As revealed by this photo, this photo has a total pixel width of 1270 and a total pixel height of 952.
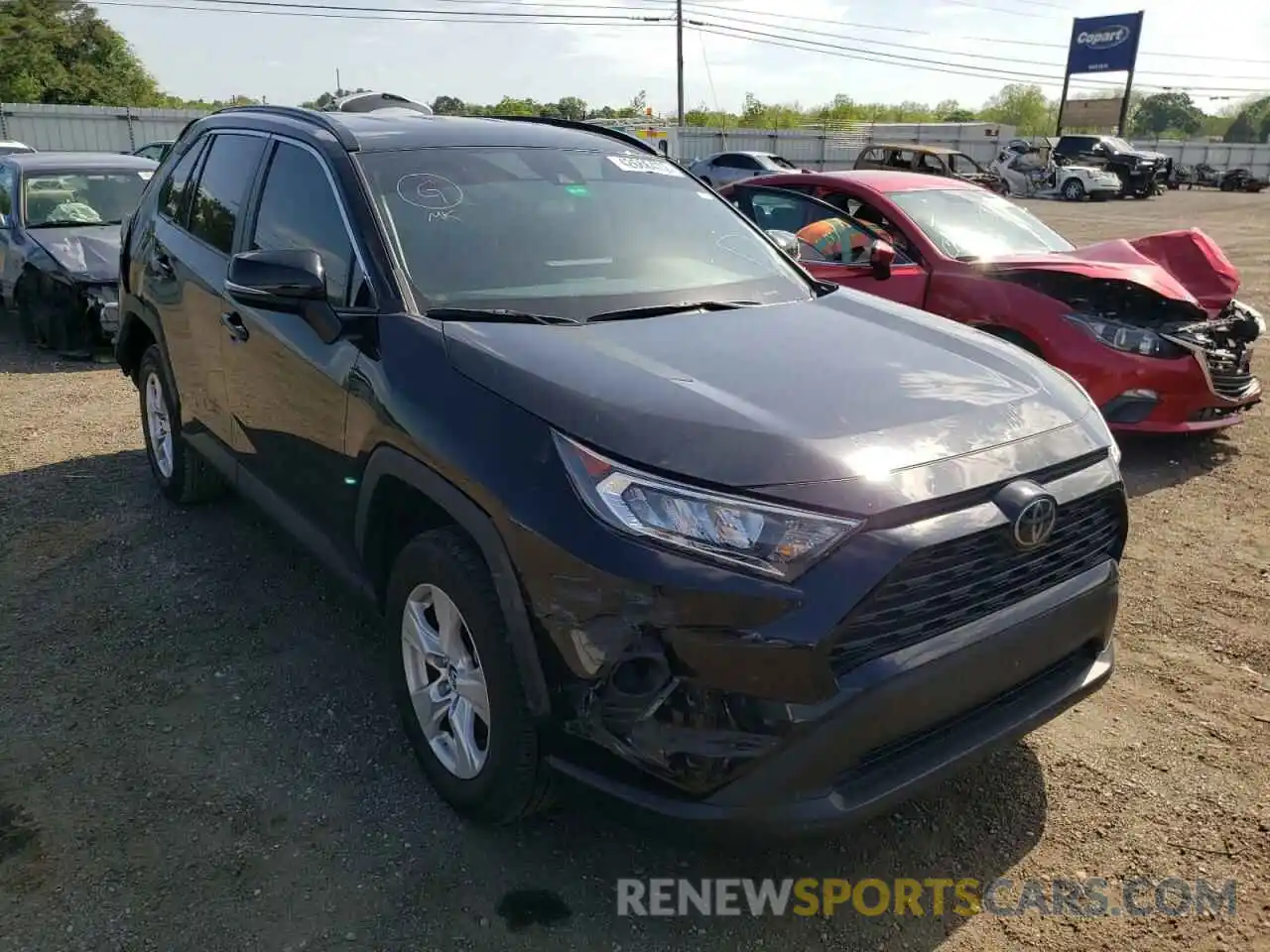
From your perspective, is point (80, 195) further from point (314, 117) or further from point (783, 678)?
point (783, 678)

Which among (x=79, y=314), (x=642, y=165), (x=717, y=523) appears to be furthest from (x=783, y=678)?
(x=79, y=314)

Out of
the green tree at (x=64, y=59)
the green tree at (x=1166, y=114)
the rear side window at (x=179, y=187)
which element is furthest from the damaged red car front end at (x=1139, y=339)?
the green tree at (x=1166, y=114)

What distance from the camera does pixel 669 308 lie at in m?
3.08

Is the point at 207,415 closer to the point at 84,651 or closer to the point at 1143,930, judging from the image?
the point at 84,651

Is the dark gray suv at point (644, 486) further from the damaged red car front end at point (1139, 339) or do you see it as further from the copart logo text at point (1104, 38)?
the copart logo text at point (1104, 38)

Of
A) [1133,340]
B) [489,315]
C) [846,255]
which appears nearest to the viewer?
[489,315]

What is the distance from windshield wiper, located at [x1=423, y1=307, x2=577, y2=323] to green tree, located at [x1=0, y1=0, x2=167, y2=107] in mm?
51993

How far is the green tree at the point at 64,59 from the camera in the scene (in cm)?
4550

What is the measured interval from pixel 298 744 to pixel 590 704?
140cm

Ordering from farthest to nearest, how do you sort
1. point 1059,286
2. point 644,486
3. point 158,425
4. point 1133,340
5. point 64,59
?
point 64,59
point 1059,286
point 1133,340
point 158,425
point 644,486

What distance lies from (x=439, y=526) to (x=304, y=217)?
139cm

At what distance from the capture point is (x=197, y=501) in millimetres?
4875

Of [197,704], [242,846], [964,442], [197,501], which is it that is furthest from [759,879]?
[197,501]

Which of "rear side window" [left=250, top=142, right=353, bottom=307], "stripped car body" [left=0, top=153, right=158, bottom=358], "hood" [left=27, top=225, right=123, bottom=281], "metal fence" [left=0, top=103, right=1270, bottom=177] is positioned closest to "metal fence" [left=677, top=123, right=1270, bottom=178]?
"metal fence" [left=0, top=103, right=1270, bottom=177]
